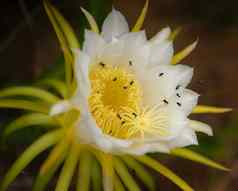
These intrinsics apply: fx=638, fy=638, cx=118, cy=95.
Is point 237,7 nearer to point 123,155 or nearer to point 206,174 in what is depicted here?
point 206,174

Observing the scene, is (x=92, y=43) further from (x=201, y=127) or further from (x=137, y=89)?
(x=201, y=127)

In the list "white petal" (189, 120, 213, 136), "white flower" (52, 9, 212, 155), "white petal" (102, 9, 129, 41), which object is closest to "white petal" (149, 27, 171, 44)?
"white flower" (52, 9, 212, 155)

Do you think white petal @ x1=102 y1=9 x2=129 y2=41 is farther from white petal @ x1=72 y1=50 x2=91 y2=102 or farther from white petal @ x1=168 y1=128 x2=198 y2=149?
white petal @ x1=168 y1=128 x2=198 y2=149

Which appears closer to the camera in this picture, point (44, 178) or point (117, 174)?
point (44, 178)

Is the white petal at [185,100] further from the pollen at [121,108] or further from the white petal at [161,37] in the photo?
the white petal at [161,37]

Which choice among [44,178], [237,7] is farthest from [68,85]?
[237,7]

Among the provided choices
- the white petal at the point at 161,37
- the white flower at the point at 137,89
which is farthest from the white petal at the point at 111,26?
the white petal at the point at 161,37

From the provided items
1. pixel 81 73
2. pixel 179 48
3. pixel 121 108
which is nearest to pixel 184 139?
pixel 121 108
